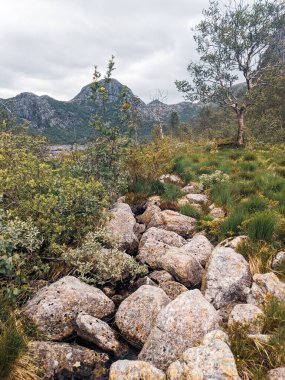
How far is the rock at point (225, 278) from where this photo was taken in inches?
227

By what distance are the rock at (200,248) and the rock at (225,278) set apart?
68 centimetres

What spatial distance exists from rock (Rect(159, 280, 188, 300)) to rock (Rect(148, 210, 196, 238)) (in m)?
2.55

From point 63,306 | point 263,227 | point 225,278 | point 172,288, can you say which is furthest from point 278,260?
point 63,306

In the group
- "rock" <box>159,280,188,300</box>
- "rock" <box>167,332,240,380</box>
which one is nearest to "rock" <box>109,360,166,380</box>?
"rock" <box>167,332,240,380</box>

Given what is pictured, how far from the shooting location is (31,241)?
5.43 meters

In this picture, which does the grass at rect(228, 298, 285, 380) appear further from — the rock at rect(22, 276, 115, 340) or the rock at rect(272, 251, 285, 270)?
the rock at rect(22, 276, 115, 340)

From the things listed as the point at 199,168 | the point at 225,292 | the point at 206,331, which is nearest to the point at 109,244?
the point at 225,292

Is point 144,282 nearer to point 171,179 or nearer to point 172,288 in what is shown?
point 172,288

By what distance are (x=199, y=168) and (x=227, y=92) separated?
14.4m

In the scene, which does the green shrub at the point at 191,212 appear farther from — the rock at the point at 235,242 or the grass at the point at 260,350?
the grass at the point at 260,350

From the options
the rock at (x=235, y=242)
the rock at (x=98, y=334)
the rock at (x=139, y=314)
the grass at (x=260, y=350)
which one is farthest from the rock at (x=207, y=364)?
the rock at (x=235, y=242)

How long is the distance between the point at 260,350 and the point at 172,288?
2.20 meters

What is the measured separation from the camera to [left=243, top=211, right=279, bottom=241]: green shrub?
6922mm

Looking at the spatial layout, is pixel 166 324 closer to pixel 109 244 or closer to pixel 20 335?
pixel 20 335
